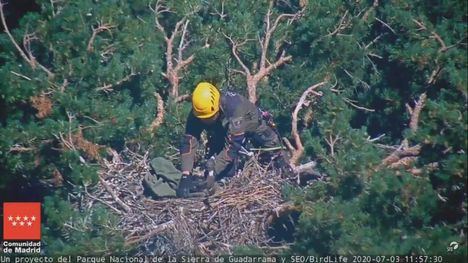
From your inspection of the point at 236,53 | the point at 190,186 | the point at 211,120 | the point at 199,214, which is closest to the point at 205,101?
the point at 211,120

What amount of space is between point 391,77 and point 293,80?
115 centimetres

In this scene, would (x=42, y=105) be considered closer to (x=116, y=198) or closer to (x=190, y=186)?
(x=116, y=198)

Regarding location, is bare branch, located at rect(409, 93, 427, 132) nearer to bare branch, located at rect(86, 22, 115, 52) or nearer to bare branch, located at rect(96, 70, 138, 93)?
bare branch, located at rect(96, 70, 138, 93)

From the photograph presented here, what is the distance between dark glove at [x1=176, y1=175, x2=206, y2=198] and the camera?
697 centimetres

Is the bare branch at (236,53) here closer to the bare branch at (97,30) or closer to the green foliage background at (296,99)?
the green foliage background at (296,99)

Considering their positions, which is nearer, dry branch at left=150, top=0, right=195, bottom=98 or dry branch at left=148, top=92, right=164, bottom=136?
dry branch at left=148, top=92, right=164, bottom=136

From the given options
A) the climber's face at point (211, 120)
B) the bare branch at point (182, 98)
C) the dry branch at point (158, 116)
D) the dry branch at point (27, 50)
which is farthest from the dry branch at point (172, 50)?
the dry branch at point (27, 50)

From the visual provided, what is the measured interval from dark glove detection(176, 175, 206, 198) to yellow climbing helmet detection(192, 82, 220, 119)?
670 millimetres

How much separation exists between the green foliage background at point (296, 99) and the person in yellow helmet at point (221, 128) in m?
0.47

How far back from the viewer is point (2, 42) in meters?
6.93

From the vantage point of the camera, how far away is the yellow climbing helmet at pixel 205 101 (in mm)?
6910

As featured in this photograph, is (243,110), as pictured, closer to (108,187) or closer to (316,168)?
(316,168)

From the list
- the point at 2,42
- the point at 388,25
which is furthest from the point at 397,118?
the point at 2,42

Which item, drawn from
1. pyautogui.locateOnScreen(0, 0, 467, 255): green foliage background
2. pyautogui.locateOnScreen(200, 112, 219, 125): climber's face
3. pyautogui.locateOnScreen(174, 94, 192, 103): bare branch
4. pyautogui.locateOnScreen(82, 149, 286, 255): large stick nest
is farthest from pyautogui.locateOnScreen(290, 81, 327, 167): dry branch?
pyautogui.locateOnScreen(174, 94, 192, 103): bare branch
